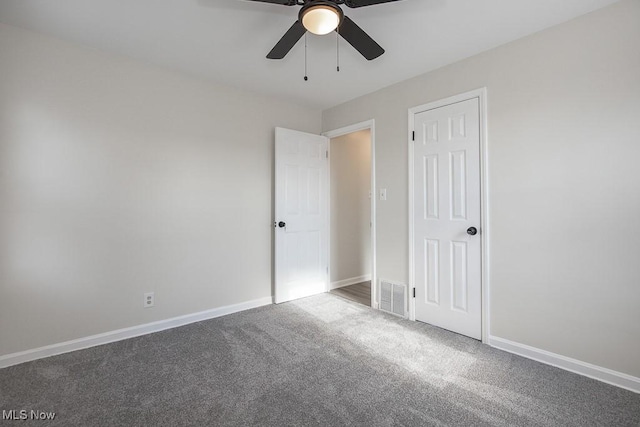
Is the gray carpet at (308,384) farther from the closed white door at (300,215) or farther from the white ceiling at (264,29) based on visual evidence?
the white ceiling at (264,29)

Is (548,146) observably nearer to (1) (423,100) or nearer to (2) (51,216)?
(1) (423,100)

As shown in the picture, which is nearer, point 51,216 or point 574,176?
point 574,176

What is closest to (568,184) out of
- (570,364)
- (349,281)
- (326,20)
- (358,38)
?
(570,364)

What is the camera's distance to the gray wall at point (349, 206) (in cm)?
430

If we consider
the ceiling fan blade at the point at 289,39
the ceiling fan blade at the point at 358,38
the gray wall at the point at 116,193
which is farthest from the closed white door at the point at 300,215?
the ceiling fan blade at the point at 358,38

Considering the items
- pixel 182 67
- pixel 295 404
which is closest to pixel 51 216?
pixel 182 67

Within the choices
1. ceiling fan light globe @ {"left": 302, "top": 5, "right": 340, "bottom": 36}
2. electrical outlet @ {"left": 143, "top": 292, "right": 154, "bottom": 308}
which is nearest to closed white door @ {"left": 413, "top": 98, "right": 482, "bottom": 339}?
ceiling fan light globe @ {"left": 302, "top": 5, "right": 340, "bottom": 36}

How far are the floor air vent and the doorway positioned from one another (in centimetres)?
64

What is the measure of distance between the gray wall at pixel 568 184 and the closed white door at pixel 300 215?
1.84 meters

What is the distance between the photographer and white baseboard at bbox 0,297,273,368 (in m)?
2.20

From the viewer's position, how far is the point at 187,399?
1782 millimetres

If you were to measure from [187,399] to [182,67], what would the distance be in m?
2.80

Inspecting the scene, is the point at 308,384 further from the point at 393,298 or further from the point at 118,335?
the point at 118,335

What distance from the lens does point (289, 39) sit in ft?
6.12
